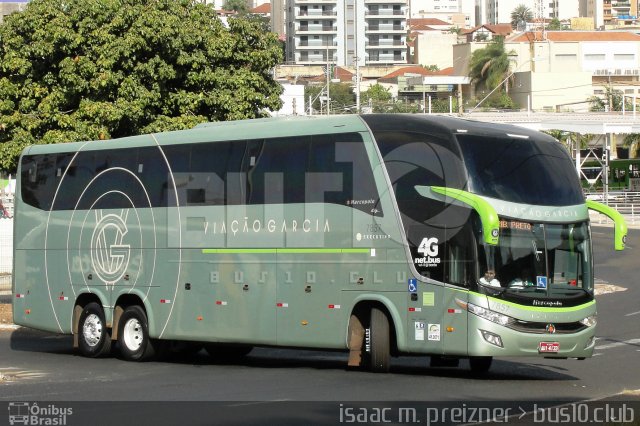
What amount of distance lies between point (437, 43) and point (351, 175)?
170 m

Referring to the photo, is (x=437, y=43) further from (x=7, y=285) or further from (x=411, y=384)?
(x=411, y=384)

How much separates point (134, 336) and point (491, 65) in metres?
114

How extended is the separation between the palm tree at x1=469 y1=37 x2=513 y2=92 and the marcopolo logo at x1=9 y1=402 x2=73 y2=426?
11919 cm

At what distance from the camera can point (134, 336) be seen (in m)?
22.2

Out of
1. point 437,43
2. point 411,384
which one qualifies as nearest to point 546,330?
point 411,384

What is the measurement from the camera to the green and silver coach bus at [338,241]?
17.6m

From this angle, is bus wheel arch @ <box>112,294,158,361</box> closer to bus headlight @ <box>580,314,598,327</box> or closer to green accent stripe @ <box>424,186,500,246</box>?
green accent stripe @ <box>424,186,500,246</box>

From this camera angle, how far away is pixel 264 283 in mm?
20031

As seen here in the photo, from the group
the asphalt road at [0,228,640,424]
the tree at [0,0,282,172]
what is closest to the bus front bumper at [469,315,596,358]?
the asphalt road at [0,228,640,424]

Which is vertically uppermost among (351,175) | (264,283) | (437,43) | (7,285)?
(437,43)

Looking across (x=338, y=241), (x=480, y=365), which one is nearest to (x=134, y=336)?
(x=338, y=241)

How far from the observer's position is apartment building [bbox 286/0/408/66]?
167m

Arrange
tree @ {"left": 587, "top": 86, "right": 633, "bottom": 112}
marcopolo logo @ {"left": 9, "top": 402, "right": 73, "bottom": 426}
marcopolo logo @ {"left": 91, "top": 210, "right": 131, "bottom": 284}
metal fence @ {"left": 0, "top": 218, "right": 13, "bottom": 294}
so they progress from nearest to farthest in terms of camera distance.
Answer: marcopolo logo @ {"left": 9, "top": 402, "right": 73, "bottom": 426}, marcopolo logo @ {"left": 91, "top": 210, "right": 131, "bottom": 284}, metal fence @ {"left": 0, "top": 218, "right": 13, "bottom": 294}, tree @ {"left": 587, "top": 86, "right": 633, "bottom": 112}

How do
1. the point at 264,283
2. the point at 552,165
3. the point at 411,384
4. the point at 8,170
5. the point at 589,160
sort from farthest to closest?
the point at 589,160 → the point at 8,170 → the point at 264,283 → the point at 552,165 → the point at 411,384
